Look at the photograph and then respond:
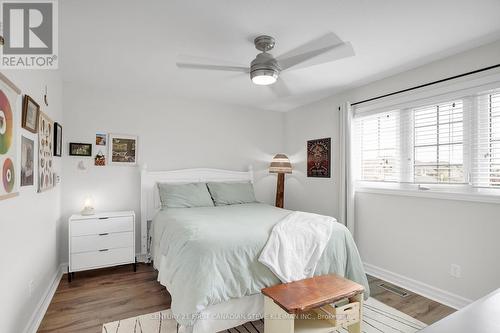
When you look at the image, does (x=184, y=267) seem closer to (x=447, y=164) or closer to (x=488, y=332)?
(x=488, y=332)

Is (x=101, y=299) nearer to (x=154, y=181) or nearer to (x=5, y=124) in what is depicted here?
(x=154, y=181)

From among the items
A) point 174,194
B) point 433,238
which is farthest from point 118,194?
point 433,238

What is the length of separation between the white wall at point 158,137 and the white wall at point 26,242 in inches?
21.7

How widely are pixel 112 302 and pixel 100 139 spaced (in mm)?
2007

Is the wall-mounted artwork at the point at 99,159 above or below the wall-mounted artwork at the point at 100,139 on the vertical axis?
below

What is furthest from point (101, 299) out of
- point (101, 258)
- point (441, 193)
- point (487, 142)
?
point (487, 142)

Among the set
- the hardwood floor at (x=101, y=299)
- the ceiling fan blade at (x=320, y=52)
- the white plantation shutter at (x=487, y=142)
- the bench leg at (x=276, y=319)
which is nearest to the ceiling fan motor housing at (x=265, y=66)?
the ceiling fan blade at (x=320, y=52)

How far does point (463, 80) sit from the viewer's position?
2.41m

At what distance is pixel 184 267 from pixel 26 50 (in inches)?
79.4

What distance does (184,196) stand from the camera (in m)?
3.43

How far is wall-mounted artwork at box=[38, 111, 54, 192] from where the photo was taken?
2201 mm

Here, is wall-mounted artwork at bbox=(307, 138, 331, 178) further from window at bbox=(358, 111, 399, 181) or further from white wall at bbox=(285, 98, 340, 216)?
window at bbox=(358, 111, 399, 181)

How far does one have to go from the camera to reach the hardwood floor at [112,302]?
7.13 feet

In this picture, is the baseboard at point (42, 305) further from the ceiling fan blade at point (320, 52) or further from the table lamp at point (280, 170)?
the table lamp at point (280, 170)
